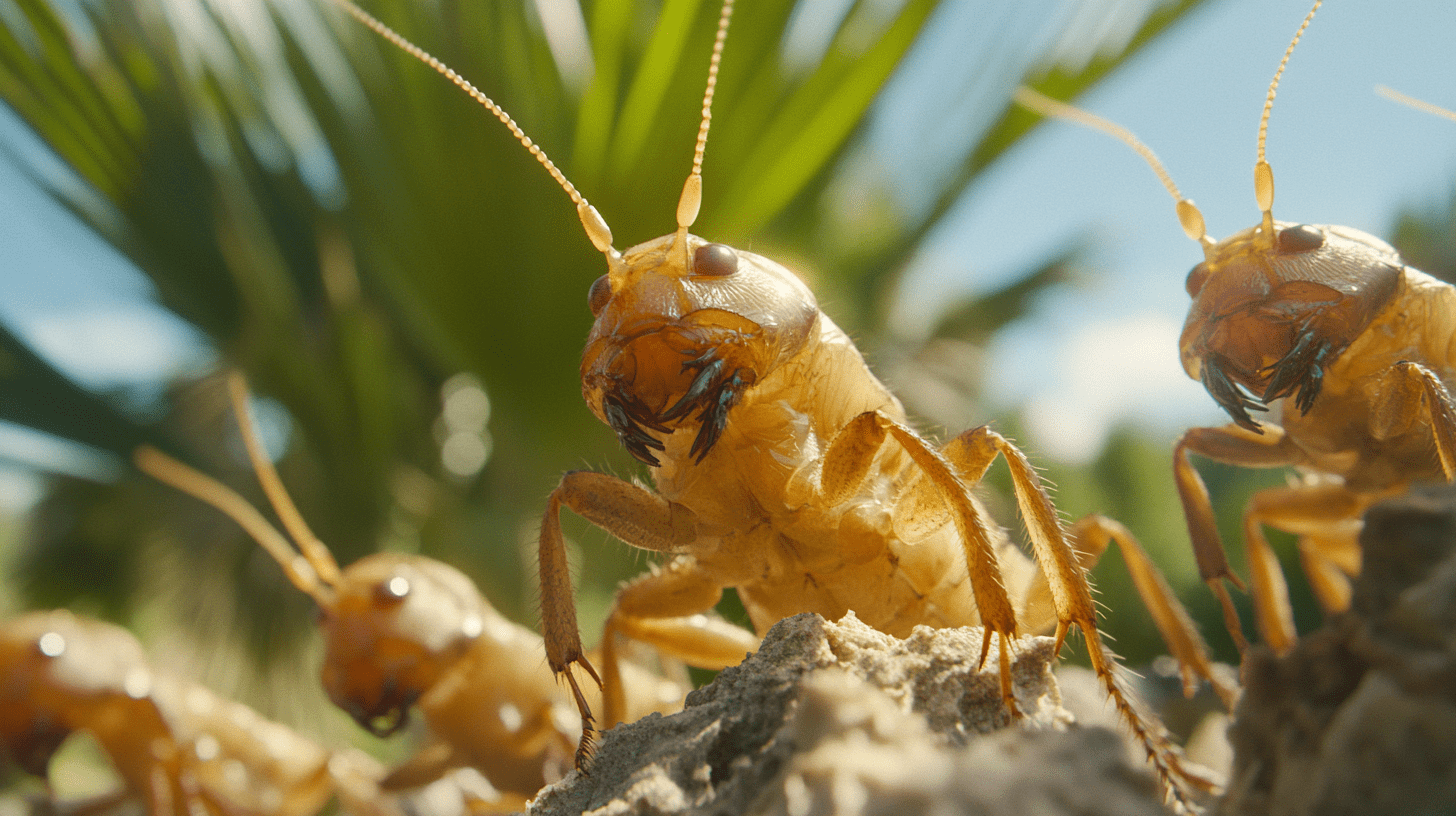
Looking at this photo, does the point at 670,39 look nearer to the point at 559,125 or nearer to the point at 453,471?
the point at 559,125

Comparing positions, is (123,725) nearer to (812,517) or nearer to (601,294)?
(601,294)

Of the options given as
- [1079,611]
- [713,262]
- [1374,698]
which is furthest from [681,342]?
[1374,698]

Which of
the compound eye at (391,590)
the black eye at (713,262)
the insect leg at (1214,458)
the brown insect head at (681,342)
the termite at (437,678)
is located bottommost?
the termite at (437,678)

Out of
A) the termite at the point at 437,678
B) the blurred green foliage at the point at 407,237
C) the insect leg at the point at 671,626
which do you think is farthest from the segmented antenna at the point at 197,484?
the insect leg at the point at 671,626

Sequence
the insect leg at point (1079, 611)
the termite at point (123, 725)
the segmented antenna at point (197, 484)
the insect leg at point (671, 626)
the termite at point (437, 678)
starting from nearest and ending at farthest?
the insect leg at point (1079, 611) → the insect leg at point (671, 626) → the termite at point (437, 678) → the termite at point (123, 725) → the segmented antenna at point (197, 484)

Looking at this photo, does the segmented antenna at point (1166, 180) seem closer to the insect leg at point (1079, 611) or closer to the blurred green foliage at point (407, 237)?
the insect leg at point (1079, 611)

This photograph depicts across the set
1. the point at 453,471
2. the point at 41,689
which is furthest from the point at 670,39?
the point at 41,689
